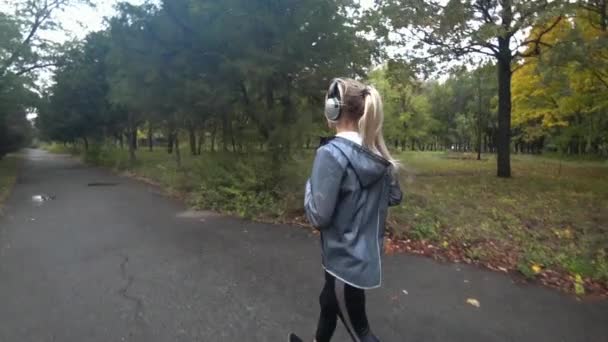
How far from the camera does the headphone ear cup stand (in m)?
1.94

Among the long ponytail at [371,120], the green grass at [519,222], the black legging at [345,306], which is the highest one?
the long ponytail at [371,120]

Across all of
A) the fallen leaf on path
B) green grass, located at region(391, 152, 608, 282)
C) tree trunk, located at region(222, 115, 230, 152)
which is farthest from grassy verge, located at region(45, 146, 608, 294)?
the fallen leaf on path

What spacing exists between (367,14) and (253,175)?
285 inches

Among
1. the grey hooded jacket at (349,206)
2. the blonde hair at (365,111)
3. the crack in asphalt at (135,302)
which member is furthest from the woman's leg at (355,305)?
the crack in asphalt at (135,302)

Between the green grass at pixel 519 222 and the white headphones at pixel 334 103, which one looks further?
the green grass at pixel 519 222

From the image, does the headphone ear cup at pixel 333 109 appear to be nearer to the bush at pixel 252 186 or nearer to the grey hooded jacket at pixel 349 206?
the grey hooded jacket at pixel 349 206

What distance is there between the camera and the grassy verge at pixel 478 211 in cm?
454

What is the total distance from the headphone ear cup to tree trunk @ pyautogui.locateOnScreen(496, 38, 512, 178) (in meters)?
12.2

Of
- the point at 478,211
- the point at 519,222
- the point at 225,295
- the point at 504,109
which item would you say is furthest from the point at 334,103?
the point at 504,109

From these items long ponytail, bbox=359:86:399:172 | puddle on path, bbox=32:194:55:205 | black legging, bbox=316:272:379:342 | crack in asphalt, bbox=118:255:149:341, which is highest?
long ponytail, bbox=359:86:399:172

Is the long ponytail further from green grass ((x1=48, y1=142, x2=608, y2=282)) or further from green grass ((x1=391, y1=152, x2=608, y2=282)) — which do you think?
green grass ((x1=48, y1=142, x2=608, y2=282))

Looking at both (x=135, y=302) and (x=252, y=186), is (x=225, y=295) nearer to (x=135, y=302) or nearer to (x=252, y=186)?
(x=135, y=302)

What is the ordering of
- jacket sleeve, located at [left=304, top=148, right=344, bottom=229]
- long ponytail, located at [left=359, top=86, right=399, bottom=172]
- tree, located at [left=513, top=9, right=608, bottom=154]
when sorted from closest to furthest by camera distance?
1. jacket sleeve, located at [left=304, top=148, right=344, bottom=229]
2. long ponytail, located at [left=359, top=86, right=399, bottom=172]
3. tree, located at [left=513, top=9, right=608, bottom=154]

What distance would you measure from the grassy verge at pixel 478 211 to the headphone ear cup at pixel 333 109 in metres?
0.90
